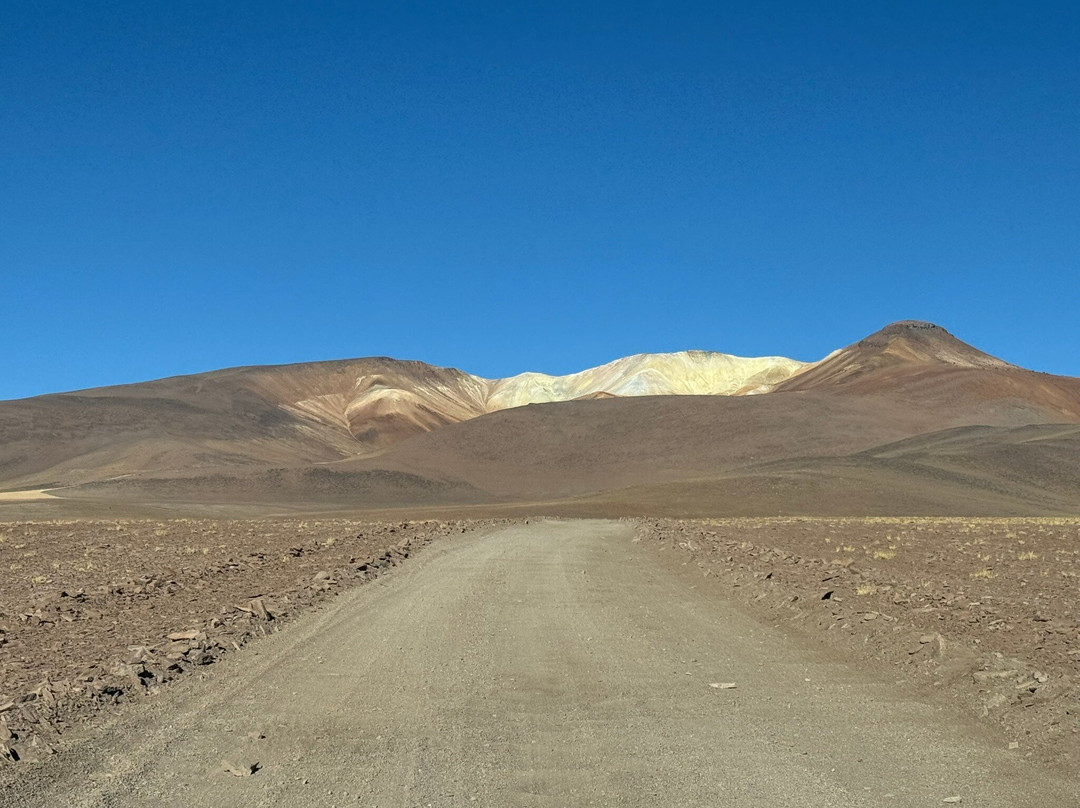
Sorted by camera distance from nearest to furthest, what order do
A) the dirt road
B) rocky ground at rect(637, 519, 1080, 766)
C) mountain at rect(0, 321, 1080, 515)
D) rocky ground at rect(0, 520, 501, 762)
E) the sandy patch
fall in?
the dirt road, rocky ground at rect(637, 519, 1080, 766), rocky ground at rect(0, 520, 501, 762), mountain at rect(0, 321, 1080, 515), the sandy patch

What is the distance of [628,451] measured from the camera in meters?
118

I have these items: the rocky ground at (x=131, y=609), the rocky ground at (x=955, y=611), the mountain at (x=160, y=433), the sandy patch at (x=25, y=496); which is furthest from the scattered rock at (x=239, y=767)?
the mountain at (x=160, y=433)

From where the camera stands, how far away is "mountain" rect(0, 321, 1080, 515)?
7556 cm

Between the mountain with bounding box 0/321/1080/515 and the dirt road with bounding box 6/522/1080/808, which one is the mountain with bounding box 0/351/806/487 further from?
the dirt road with bounding box 6/522/1080/808

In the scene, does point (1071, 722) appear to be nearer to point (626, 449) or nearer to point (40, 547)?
point (40, 547)

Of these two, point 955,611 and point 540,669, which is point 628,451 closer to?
point 955,611

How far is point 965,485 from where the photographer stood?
76938 millimetres

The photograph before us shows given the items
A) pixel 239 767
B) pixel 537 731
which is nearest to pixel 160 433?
pixel 537 731

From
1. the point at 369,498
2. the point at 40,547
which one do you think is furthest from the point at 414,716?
the point at 369,498

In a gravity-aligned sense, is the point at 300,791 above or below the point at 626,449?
below

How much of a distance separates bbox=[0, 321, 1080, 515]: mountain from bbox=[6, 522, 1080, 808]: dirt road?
51.0 m

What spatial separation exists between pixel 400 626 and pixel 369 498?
8037 cm

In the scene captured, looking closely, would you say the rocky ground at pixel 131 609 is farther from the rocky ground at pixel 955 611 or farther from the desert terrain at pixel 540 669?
the rocky ground at pixel 955 611

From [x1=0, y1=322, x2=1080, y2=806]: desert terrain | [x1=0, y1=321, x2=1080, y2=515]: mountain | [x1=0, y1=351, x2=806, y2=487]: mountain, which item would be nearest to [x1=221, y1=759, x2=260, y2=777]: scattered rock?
[x1=0, y1=322, x2=1080, y2=806]: desert terrain
